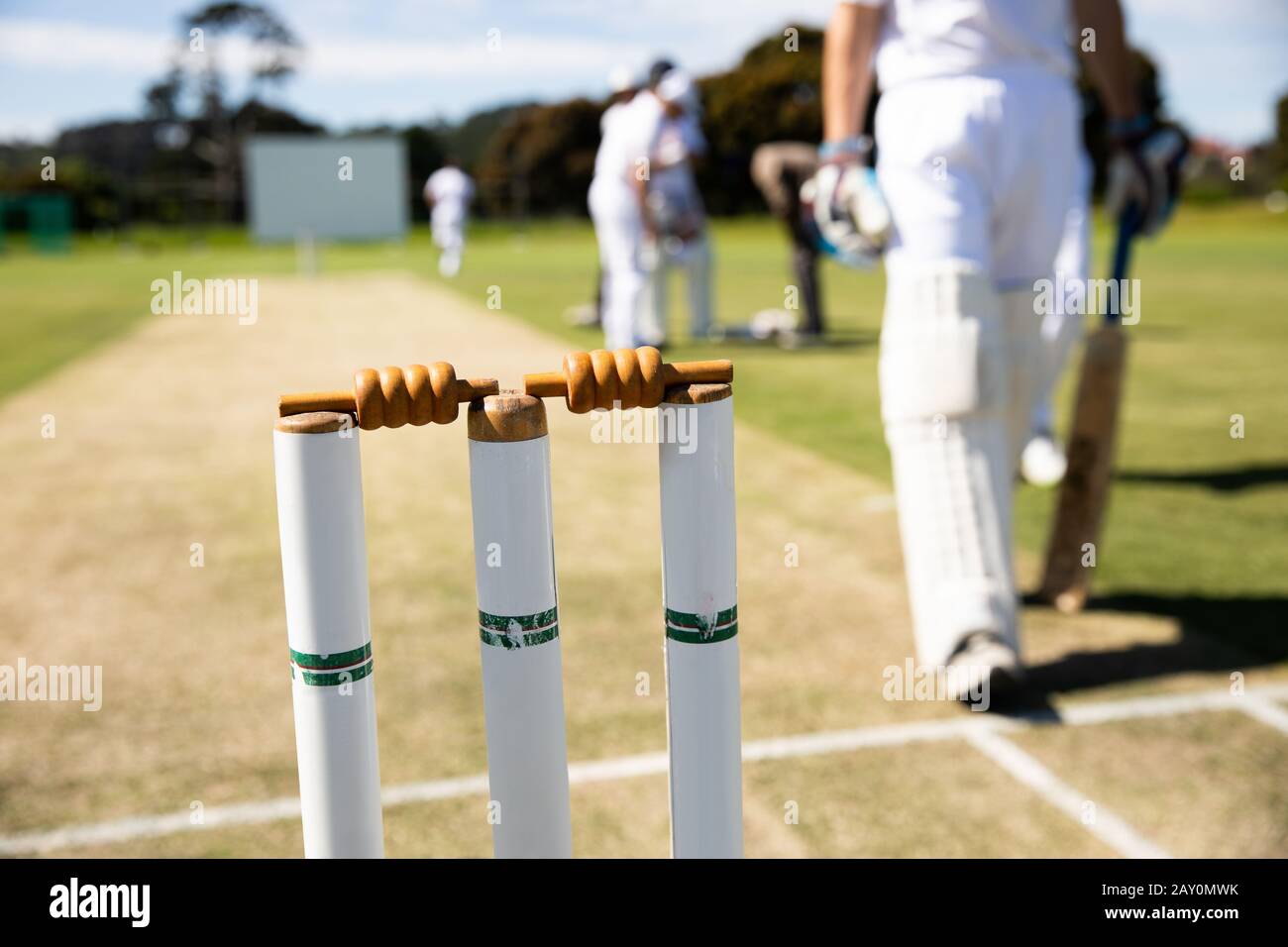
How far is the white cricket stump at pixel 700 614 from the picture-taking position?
70.9 inches

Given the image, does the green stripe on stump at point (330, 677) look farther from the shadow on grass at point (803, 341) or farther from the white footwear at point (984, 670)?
the shadow on grass at point (803, 341)

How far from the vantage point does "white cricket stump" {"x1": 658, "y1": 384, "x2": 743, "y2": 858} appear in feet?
5.91

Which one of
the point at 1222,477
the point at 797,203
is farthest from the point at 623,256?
the point at 1222,477

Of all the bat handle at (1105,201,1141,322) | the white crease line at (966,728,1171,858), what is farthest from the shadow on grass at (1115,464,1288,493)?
the white crease line at (966,728,1171,858)

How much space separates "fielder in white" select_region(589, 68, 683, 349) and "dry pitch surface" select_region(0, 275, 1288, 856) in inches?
146

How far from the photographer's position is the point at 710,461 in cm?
180

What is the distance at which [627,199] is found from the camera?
10.2m

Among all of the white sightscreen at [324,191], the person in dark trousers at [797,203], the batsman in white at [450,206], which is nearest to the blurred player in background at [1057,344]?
the person in dark trousers at [797,203]

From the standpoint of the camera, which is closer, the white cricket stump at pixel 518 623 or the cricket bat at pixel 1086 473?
the white cricket stump at pixel 518 623

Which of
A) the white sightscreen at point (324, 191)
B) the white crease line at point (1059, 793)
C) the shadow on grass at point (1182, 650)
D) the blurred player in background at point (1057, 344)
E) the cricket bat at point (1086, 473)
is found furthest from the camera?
the white sightscreen at point (324, 191)

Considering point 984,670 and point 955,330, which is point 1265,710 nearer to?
point 984,670

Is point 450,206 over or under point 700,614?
over

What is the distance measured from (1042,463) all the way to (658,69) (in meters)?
5.59

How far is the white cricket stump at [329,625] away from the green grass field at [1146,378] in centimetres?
320
